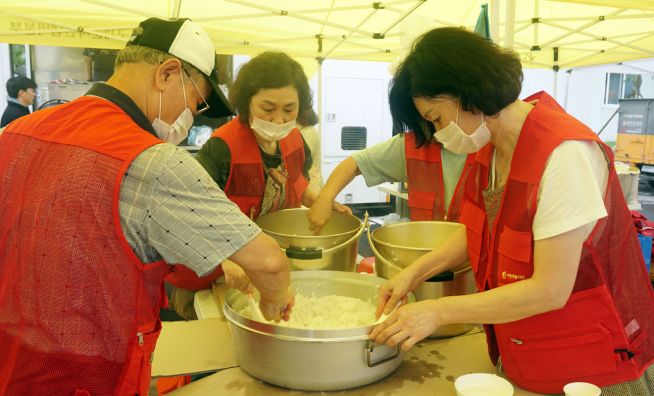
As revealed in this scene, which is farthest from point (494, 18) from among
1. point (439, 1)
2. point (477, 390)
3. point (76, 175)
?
point (439, 1)

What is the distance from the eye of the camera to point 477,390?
1.30 meters

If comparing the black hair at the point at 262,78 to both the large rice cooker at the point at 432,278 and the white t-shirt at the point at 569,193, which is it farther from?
the white t-shirt at the point at 569,193

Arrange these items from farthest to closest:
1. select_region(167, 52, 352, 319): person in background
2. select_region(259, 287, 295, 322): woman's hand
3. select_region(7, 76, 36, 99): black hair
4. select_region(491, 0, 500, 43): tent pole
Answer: select_region(7, 76, 36, 99): black hair < select_region(491, 0, 500, 43): tent pole < select_region(167, 52, 352, 319): person in background < select_region(259, 287, 295, 322): woman's hand

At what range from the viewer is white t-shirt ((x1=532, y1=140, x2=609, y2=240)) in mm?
1203

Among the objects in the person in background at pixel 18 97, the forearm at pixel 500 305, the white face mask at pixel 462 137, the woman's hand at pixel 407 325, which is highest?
the person in background at pixel 18 97

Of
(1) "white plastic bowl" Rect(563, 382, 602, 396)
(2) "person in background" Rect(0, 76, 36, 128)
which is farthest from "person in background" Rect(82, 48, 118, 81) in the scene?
(1) "white plastic bowl" Rect(563, 382, 602, 396)

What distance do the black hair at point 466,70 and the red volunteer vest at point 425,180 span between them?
0.87 metres

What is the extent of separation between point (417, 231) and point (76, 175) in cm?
136

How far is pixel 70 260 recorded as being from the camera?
110cm

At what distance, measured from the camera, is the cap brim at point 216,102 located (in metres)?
1.44

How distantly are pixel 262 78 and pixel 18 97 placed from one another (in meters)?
5.40

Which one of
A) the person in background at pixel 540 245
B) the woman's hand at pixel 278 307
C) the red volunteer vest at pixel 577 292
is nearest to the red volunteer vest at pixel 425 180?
the person in background at pixel 540 245

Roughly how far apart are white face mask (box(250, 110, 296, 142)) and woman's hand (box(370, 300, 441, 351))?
3.68 ft

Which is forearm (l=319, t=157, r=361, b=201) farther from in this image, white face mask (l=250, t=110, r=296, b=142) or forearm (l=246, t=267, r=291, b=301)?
forearm (l=246, t=267, r=291, b=301)
